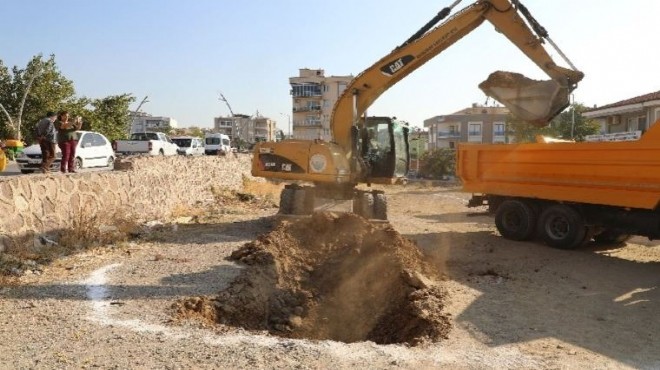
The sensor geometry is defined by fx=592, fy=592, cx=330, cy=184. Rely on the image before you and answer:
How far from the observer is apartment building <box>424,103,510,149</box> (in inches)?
2815

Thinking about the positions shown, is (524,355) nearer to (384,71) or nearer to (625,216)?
(625,216)

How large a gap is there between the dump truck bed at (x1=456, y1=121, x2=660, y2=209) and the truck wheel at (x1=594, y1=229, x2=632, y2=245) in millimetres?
1389

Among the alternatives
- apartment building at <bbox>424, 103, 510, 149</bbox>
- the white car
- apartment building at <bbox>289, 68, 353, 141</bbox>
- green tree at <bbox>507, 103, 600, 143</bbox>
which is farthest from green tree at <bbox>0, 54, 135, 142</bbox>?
apartment building at <bbox>289, 68, 353, 141</bbox>

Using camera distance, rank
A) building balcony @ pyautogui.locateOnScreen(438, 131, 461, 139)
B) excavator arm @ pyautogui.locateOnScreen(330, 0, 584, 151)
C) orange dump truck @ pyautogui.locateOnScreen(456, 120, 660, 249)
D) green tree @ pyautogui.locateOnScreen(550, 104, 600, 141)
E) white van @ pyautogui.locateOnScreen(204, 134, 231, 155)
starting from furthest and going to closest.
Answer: building balcony @ pyautogui.locateOnScreen(438, 131, 461, 139) < white van @ pyautogui.locateOnScreen(204, 134, 231, 155) < green tree @ pyautogui.locateOnScreen(550, 104, 600, 141) < excavator arm @ pyautogui.locateOnScreen(330, 0, 584, 151) < orange dump truck @ pyautogui.locateOnScreen(456, 120, 660, 249)

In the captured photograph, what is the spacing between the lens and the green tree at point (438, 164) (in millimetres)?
39438

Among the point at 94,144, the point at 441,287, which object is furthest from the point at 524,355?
the point at 94,144

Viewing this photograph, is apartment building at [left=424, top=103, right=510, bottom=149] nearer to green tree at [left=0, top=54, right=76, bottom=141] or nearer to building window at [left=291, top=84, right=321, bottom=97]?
building window at [left=291, top=84, right=321, bottom=97]

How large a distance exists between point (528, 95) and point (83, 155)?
1342 cm

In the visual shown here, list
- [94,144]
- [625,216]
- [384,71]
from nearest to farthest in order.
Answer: [625,216] < [384,71] < [94,144]

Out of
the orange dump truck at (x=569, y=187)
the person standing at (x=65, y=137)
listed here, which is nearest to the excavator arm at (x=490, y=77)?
the orange dump truck at (x=569, y=187)

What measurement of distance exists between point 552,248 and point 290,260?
17.9 ft

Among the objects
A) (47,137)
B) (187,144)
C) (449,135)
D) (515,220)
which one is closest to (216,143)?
(187,144)

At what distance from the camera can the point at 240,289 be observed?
7617 mm

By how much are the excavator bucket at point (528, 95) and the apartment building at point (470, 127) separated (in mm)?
59703
